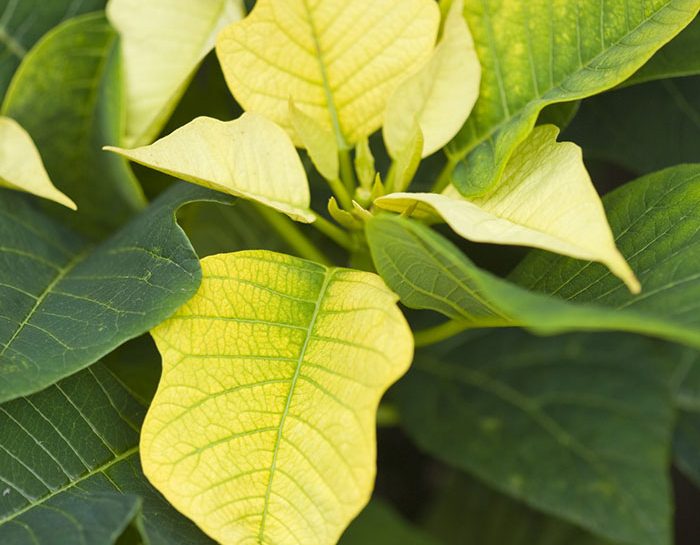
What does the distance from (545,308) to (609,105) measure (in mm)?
427

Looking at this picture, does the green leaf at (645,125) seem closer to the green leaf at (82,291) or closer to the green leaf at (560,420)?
the green leaf at (560,420)

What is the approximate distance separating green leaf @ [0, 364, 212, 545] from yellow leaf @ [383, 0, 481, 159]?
10.8 inches

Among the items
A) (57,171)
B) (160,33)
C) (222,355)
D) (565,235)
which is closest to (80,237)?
(57,171)

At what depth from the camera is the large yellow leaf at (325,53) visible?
588 millimetres

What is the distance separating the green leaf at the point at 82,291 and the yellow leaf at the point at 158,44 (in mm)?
93

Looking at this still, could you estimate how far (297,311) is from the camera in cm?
54

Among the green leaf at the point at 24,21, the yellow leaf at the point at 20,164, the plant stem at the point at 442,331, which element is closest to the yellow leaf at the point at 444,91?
the plant stem at the point at 442,331

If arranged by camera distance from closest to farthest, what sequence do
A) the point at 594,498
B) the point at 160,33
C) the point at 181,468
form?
the point at 181,468 < the point at 160,33 < the point at 594,498

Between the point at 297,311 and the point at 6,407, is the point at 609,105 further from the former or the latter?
the point at 6,407

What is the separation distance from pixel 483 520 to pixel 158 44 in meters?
0.70

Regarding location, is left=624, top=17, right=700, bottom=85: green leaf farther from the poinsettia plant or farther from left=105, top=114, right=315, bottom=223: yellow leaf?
left=105, top=114, right=315, bottom=223: yellow leaf

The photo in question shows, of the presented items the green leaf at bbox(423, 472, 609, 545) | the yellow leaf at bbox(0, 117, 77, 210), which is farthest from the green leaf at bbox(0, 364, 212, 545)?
the green leaf at bbox(423, 472, 609, 545)

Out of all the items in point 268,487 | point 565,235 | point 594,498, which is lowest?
point 594,498

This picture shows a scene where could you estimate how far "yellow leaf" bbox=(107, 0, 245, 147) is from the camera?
2.30ft
